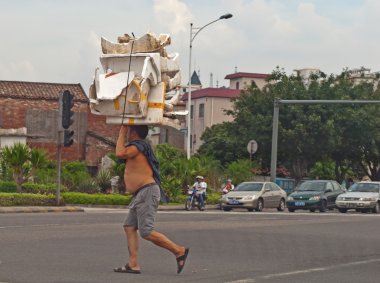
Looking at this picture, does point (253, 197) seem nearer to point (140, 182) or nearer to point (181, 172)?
point (181, 172)

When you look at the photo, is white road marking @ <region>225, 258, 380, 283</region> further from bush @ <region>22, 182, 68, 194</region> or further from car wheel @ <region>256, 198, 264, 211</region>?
car wheel @ <region>256, 198, 264, 211</region>

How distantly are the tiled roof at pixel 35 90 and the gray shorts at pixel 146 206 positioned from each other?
47.5 meters

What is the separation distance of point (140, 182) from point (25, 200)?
75.8 feet

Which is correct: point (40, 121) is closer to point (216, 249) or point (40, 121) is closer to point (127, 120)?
point (216, 249)

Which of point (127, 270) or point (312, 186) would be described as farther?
point (312, 186)

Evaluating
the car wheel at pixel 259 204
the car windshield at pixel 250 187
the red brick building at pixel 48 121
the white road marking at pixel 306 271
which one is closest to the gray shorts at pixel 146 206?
the white road marking at pixel 306 271

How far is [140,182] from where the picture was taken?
11.8 metres

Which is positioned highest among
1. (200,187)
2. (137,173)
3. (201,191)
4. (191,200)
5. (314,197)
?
(137,173)

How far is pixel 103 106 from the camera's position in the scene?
11531mm

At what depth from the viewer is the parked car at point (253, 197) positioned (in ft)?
134

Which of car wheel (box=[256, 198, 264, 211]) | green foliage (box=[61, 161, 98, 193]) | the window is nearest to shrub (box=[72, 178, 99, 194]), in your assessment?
green foliage (box=[61, 161, 98, 193])

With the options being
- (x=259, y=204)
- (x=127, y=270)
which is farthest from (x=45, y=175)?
(x=127, y=270)

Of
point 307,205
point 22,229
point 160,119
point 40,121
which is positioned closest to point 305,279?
point 160,119

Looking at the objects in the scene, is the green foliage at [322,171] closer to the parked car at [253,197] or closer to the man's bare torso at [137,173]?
the parked car at [253,197]
